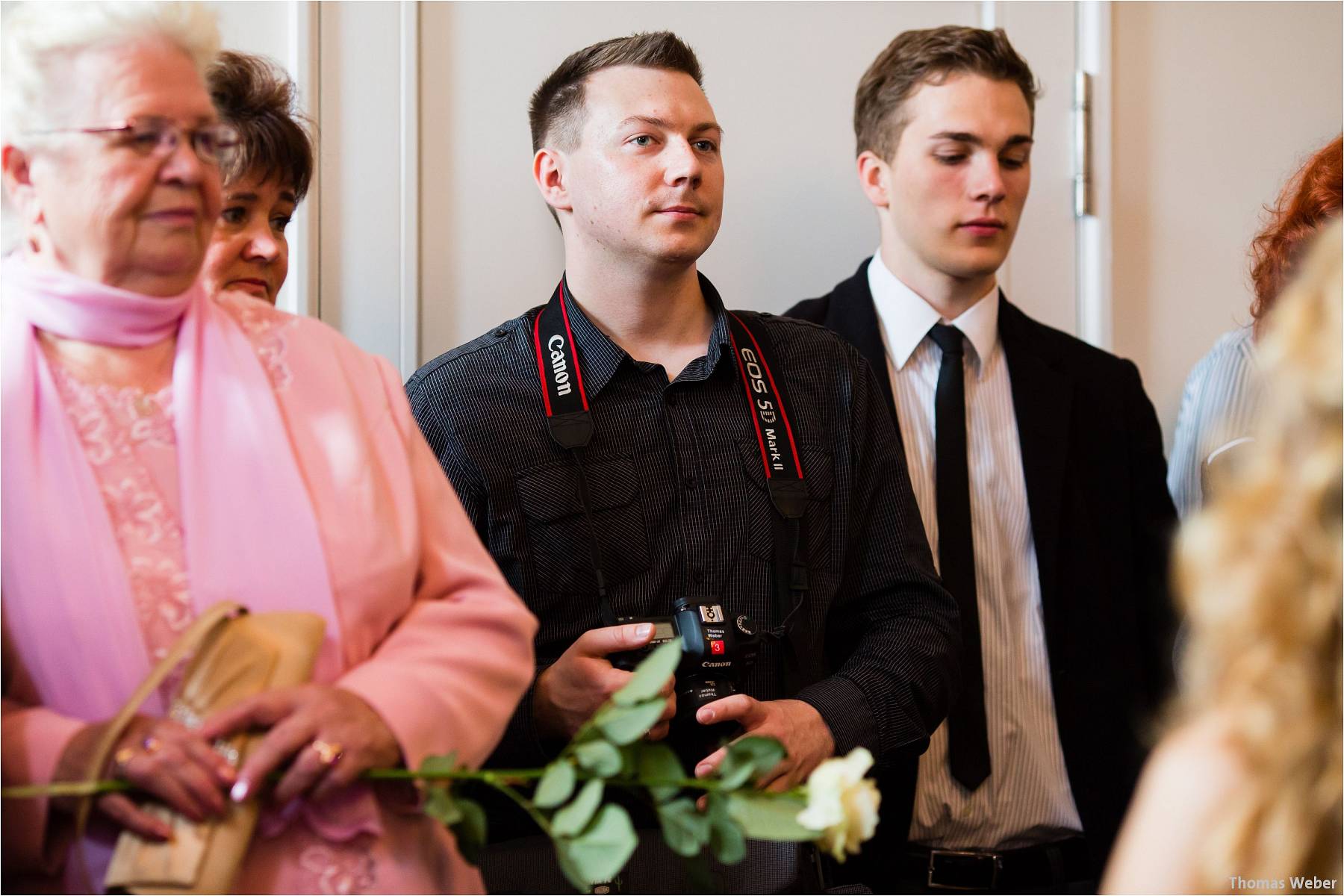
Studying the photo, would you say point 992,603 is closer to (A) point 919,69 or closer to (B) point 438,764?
(A) point 919,69

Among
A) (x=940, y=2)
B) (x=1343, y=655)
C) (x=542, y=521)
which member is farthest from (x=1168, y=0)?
(x=1343, y=655)

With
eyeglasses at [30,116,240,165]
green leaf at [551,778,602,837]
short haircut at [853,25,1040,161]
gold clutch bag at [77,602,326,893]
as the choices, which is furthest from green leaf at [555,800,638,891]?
short haircut at [853,25,1040,161]

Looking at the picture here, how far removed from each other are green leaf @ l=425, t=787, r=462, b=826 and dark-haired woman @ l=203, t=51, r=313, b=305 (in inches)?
40.7

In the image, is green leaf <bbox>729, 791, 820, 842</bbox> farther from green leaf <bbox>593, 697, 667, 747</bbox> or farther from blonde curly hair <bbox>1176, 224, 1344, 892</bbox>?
blonde curly hair <bbox>1176, 224, 1344, 892</bbox>

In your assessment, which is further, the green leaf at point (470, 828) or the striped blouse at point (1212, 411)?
the striped blouse at point (1212, 411)

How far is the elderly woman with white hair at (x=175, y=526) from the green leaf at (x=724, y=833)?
0.81ft

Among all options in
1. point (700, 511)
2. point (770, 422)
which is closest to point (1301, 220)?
point (770, 422)

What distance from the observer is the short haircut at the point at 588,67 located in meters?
2.27

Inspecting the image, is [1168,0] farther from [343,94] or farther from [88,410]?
[88,410]

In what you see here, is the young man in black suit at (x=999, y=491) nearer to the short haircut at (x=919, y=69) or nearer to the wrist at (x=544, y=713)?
the short haircut at (x=919, y=69)

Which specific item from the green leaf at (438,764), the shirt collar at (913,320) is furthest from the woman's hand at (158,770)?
the shirt collar at (913,320)

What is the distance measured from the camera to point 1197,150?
311 cm

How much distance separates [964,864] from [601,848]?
4.65 feet

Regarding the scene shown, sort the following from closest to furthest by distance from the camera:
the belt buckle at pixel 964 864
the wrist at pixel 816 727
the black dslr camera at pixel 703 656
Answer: the black dslr camera at pixel 703 656, the wrist at pixel 816 727, the belt buckle at pixel 964 864
